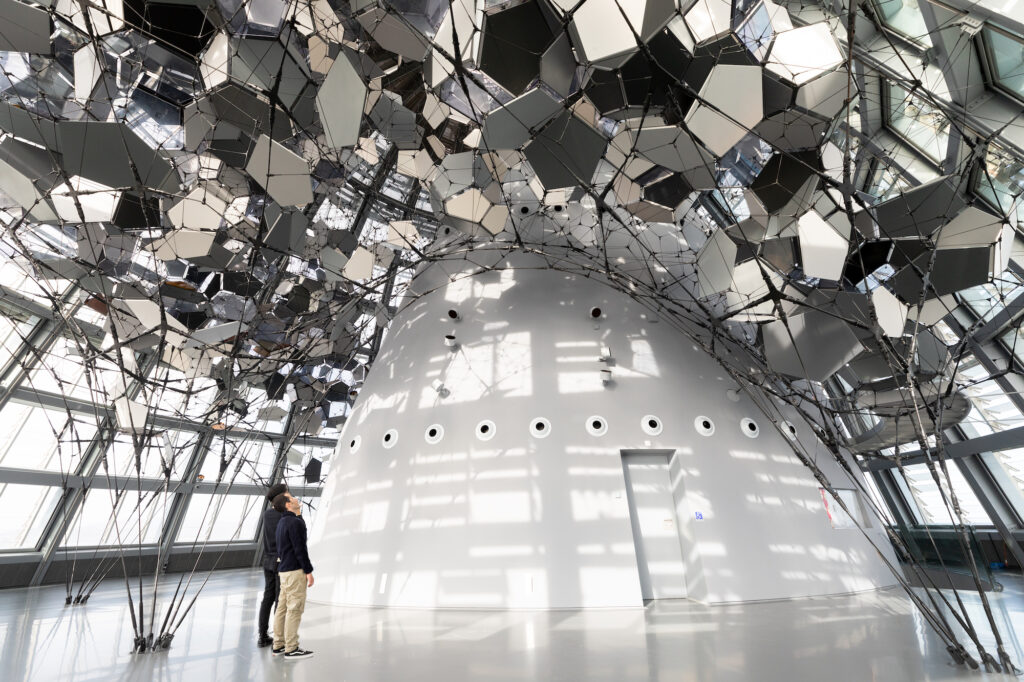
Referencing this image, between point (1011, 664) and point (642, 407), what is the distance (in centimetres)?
456

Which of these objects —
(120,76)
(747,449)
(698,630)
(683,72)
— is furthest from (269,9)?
(747,449)

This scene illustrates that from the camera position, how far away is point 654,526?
703cm

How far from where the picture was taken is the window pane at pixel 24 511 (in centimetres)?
1006

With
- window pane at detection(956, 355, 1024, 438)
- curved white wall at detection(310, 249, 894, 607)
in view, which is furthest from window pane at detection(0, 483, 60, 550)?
window pane at detection(956, 355, 1024, 438)

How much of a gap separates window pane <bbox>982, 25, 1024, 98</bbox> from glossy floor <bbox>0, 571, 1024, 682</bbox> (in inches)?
230

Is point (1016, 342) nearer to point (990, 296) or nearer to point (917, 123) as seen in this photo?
point (990, 296)

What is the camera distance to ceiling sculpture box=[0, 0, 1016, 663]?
4.55 metres

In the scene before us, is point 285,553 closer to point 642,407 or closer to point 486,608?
point 486,608

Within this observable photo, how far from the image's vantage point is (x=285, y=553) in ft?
14.2

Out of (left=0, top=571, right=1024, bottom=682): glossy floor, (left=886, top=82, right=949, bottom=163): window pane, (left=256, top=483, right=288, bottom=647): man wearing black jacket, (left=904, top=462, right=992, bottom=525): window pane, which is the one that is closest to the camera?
(left=0, top=571, right=1024, bottom=682): glossy floor

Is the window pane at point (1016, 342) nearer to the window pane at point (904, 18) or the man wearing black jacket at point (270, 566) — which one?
the window pane at point (904, 18)

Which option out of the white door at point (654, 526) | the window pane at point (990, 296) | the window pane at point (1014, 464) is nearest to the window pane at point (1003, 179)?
the window pane at point (990, 296)

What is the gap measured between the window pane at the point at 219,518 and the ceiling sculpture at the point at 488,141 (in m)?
8.24

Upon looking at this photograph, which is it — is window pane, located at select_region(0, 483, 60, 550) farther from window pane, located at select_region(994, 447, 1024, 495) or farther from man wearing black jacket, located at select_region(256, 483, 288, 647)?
window pane, located at select_region(994, 447, 1024, 495)
